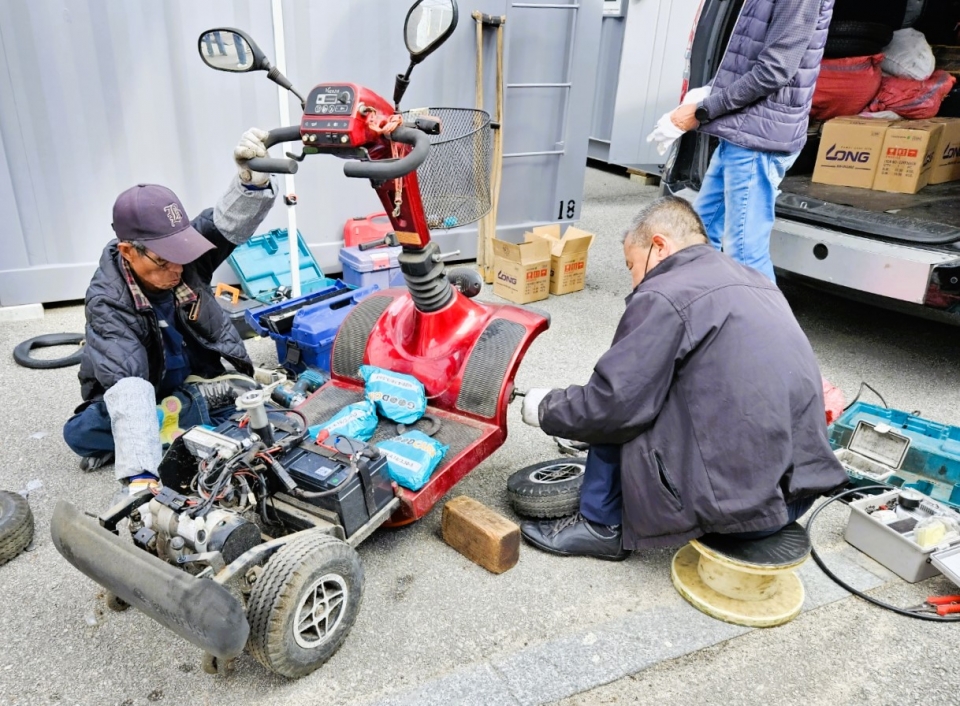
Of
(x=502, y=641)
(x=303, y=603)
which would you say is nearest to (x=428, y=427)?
(x=502, y=641)

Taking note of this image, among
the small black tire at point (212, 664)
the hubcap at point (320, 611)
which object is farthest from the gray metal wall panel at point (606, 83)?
the small black tire at point (212, 664)

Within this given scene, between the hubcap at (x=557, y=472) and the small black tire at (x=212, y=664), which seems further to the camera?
the hubcap at (x=557, y=472)

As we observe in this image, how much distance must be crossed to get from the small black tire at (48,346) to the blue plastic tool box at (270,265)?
102 centimetres

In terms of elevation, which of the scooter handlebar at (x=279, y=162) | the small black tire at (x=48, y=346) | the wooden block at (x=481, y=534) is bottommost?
the small black tire at (x=48, y=346)

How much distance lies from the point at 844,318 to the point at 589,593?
3522mm

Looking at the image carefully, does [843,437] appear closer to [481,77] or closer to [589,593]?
[589,593]

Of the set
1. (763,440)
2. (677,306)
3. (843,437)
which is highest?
(677,306)

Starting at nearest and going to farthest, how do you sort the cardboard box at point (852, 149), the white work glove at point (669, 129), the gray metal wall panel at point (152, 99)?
the white work glove at point (669, 129) < the gray metal wall panel at point (152, 99) < the cardboard box at point (852, 149)

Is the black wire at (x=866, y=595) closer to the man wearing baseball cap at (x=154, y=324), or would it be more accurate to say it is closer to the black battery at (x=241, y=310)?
the man wearing baseball cap at (x=154, y=324)

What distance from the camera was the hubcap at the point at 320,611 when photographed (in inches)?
76.8

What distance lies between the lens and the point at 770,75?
3289 mm

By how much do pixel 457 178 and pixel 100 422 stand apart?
5.89 ft

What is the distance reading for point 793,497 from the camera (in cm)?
226

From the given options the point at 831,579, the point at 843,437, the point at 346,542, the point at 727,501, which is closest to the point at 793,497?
the point at 727,501
